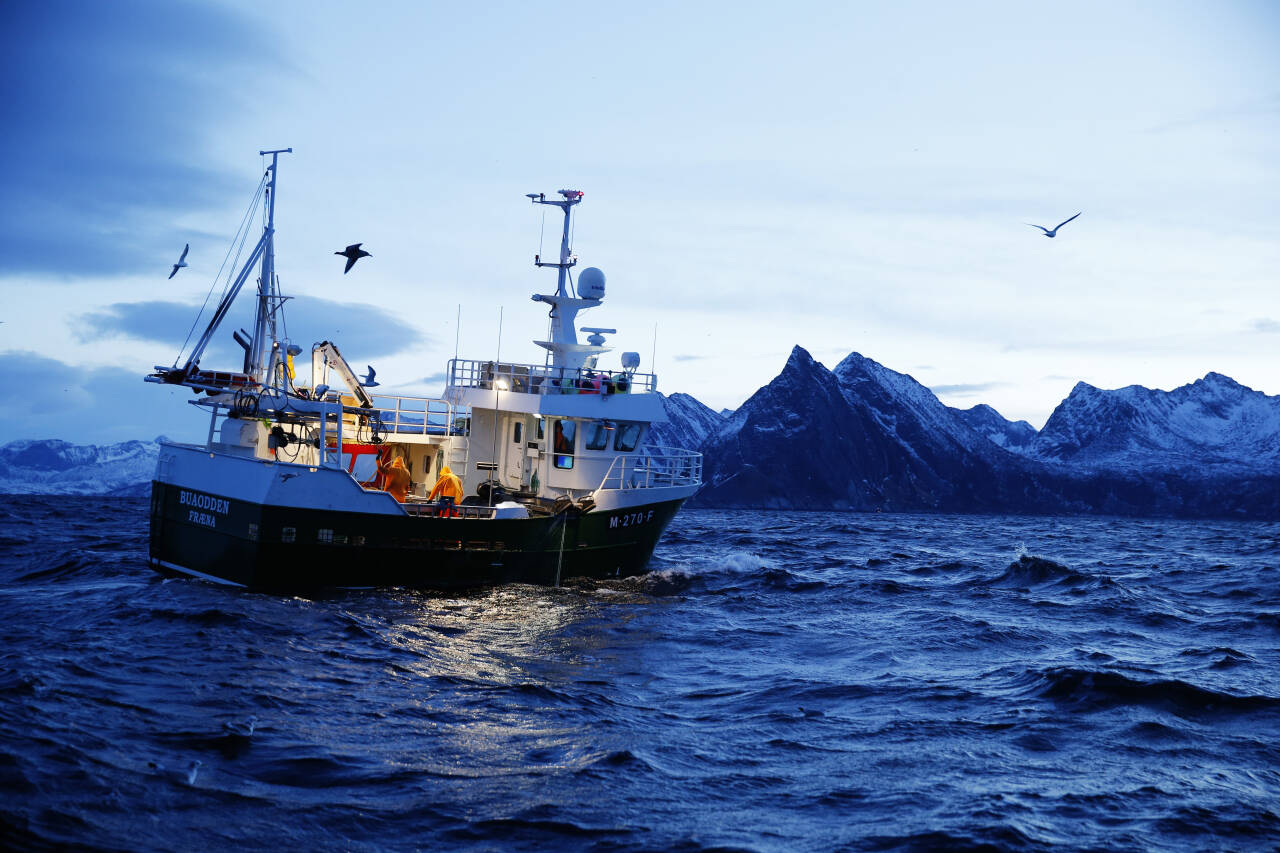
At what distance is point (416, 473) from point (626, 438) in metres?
5.94

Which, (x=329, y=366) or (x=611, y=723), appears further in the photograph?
(x=329, y=366)

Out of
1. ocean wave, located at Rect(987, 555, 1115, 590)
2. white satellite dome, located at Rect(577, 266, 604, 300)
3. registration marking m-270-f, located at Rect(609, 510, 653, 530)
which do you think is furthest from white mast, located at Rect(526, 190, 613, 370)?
ocean wave, located at Rect(987, 555, 1115, 590)

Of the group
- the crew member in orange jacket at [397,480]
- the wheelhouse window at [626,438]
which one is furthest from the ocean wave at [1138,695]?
the crew member in orange jacket at [397,480]

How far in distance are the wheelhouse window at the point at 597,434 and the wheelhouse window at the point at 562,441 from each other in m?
0.47

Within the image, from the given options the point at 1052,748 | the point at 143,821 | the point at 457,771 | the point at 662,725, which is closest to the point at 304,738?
the point at 457,771

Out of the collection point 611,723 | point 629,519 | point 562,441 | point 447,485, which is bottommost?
point 611,723

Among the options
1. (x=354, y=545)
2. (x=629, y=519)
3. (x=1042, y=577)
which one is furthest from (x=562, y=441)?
(x=1042, y=577)

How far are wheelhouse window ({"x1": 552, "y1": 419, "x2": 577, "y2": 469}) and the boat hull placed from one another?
2.07 m

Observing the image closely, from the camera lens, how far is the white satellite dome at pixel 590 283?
29766 mm

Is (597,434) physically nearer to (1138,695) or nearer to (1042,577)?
(1138,695)

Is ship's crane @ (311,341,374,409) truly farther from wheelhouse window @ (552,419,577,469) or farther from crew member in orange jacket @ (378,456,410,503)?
wheelhouse window @ (552,419,577,469)

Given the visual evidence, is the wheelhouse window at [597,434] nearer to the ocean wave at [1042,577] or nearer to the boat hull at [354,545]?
the boat hull at [354,545]

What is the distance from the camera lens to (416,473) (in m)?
28.0

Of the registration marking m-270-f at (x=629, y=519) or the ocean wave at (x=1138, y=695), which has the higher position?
the registration marking m-270-f at (x=629, y=519)
